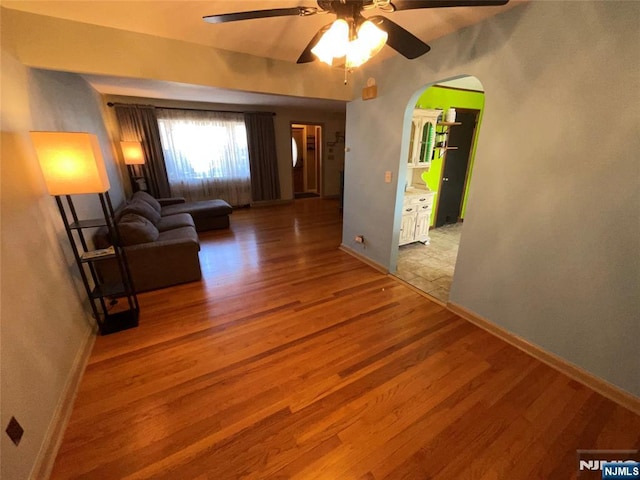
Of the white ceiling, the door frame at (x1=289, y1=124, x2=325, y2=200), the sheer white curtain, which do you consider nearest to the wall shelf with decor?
the white ceiling

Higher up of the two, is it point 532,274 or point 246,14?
point 246,14

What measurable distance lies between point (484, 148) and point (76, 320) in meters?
3.37

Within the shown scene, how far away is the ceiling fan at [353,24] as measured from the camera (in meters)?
1.13

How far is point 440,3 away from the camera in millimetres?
1076

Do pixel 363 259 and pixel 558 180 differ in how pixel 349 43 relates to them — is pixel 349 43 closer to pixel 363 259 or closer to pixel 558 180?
pixel 558 180

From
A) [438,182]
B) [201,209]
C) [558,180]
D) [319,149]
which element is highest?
[319,149]

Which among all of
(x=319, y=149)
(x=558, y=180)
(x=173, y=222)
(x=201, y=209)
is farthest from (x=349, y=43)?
(x=319, y=149)

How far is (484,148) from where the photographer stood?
76.5 inches

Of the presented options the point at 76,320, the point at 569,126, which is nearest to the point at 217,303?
the point at 76,320

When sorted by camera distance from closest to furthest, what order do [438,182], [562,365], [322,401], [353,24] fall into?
[353,24], [322,401], [562,365], [438,182]

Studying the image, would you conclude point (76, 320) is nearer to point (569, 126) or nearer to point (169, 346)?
point (169, 346)

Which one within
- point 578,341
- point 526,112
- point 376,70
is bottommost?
point 578,341

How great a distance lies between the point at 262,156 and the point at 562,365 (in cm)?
604

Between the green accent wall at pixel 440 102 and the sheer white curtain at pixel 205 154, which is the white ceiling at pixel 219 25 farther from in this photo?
the sheer white curtain at pixel 205 154
